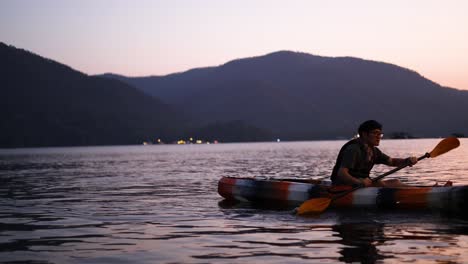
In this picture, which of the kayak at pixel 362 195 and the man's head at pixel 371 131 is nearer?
the kayak at pixel 362 195

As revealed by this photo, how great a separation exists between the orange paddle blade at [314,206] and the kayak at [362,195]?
0.42m

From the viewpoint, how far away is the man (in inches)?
588

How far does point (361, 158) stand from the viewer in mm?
15211

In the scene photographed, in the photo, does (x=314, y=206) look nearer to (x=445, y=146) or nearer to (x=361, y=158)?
(x=361, y=158)

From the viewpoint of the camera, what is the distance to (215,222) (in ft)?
46.3

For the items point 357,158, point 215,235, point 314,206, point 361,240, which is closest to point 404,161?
point 357,158

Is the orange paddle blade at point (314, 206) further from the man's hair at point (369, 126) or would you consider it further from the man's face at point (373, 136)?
the man's hair at point (369, 126)

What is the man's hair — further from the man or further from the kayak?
the kayak

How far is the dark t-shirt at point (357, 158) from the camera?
1505cm

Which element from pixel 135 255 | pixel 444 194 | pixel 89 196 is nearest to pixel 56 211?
pixel 89 196

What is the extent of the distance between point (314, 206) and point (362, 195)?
1251mm

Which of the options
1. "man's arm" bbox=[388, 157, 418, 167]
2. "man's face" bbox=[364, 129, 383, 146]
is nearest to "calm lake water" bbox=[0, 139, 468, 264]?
"man's arm" bbox=[388, 157, 418, 167]

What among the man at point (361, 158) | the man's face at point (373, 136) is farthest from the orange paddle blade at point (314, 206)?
the man's face at point (373, 136)

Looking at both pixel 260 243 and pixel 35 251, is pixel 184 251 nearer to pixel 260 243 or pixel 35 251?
pixel 260 243
